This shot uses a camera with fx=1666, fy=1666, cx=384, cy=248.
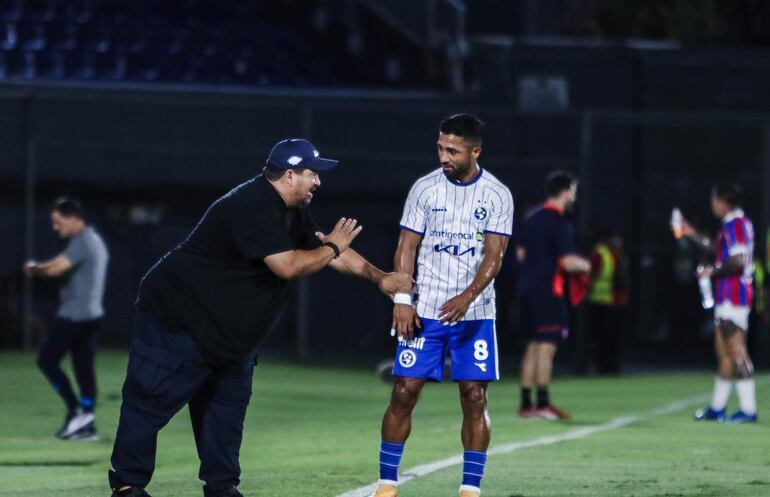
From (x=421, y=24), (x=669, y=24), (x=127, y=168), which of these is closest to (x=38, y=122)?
(x=127, y=168)

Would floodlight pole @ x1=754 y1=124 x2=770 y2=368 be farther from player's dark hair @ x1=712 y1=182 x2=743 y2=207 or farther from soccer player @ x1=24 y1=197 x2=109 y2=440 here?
soccer player @ x1=24 y1=197 x2=109 y2=440

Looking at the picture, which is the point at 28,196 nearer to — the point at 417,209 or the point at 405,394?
the point at 417,209

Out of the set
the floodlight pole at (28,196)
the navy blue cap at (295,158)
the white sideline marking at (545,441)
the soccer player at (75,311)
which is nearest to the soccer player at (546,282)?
the white sideline marking at (545,441)

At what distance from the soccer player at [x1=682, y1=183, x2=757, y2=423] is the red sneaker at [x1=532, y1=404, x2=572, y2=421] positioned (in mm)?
1165

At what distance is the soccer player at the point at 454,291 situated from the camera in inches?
329

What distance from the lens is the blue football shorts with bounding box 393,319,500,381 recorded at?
8.42 meters

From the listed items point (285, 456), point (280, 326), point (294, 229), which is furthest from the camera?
point (280, 326)

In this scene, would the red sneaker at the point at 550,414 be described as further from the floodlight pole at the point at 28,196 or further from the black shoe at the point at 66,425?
the floodlight pole at the point at 28,196

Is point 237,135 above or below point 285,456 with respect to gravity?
above

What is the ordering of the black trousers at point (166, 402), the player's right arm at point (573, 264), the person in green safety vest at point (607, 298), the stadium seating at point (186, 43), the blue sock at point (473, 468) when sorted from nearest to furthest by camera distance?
the black trousers at point (166, 402) < the blue sock at point (473, 468) < the player's right arm at point (573, 264) < the person in green safety vest at point (607, 298) < the stadium seating at point (186, 43)

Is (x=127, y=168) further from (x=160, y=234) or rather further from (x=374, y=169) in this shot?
(x=374, y=169)

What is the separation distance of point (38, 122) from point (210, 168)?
7.50 ft

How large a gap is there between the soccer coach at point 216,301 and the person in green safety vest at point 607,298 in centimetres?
1286

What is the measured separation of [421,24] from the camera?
24.7 meters
